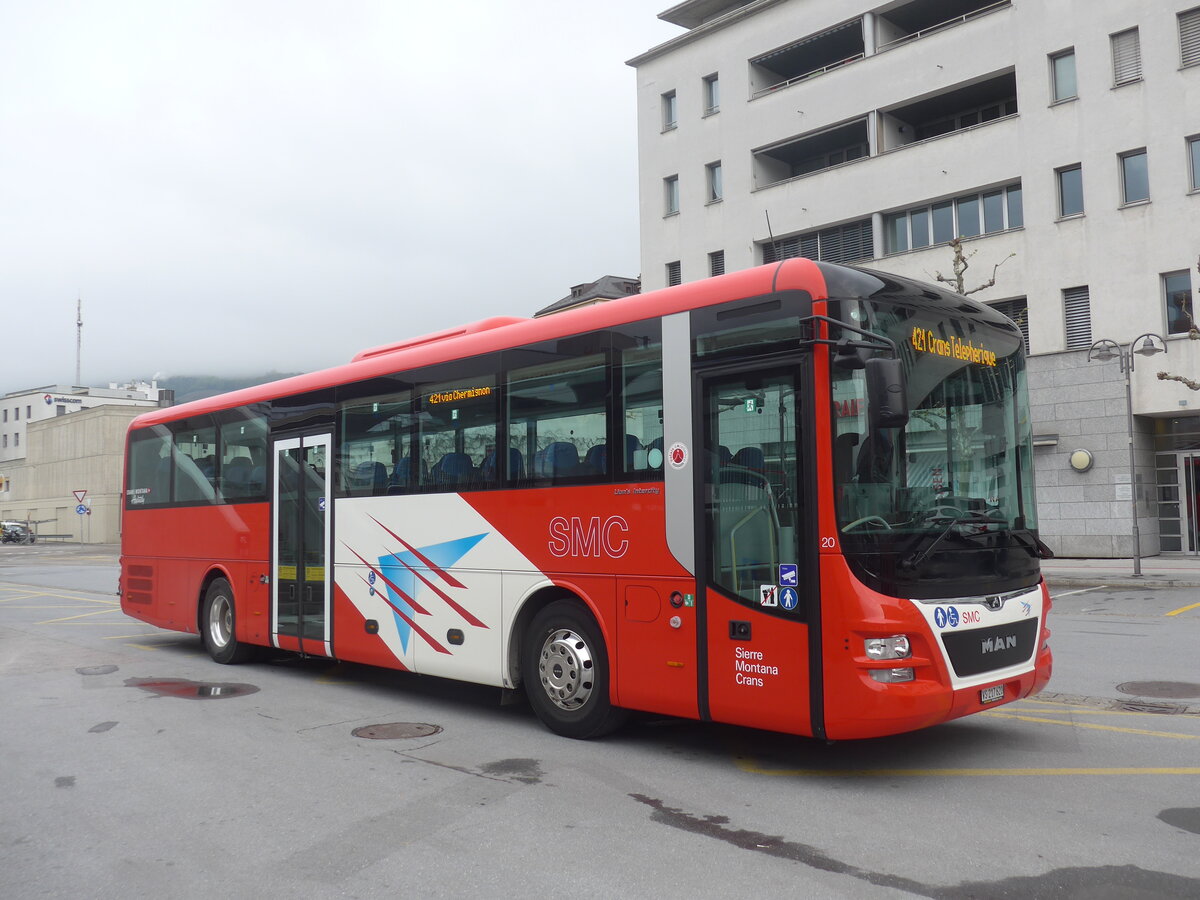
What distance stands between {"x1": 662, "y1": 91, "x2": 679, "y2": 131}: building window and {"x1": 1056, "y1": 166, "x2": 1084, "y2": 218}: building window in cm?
1481

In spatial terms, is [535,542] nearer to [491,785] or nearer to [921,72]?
[491,785]

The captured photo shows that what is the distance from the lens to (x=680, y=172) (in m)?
37.6

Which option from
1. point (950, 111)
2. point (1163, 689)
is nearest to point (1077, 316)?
point (950, 111)

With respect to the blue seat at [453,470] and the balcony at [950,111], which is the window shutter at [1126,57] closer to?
the balcony at [950,111]

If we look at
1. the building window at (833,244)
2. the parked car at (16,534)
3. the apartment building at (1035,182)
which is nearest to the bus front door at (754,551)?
the apartment building at (1035,182)

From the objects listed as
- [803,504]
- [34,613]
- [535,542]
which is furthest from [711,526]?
[34,613]

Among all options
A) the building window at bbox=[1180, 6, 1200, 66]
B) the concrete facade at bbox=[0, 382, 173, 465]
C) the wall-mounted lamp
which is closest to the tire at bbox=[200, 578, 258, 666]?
the wall-mounted lamp

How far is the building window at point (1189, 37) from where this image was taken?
2605 cm

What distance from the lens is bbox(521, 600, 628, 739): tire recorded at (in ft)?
24.7

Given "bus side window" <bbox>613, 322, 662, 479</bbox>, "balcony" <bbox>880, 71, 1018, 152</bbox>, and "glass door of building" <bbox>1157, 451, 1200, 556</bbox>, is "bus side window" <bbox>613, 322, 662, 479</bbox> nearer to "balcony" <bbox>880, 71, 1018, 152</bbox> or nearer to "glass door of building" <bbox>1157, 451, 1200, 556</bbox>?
"glass door of building" <bbox>1157, 451, 1200, 556</bbox>

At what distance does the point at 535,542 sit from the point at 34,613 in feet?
51.4

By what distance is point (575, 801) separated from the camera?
5988 mm

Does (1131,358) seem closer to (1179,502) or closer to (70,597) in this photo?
(1179,502)

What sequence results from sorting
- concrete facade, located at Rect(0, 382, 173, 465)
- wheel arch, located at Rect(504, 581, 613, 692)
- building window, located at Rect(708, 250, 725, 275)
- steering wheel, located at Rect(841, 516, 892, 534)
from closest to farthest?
1. steering wheel, located at Rect(841, 516, 892, 534)
2. wheel arch, located at Rect(504, 581, 613, 692)
3. building window, located at Rect(708, 250, 725, 275)
4. concrete facade, located at Rect(0, 382, 173, 465)
